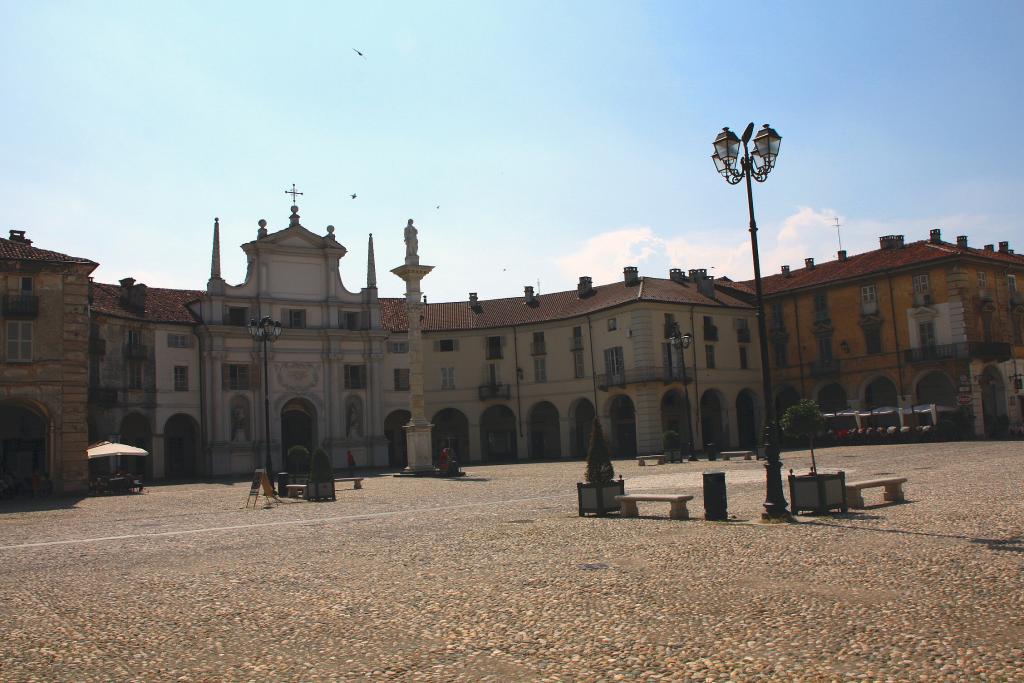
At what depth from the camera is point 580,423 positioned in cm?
6028

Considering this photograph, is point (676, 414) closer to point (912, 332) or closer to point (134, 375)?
point (912, 332)

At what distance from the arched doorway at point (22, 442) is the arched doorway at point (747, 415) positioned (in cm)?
4102

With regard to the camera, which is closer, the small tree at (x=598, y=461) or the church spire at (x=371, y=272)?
the small tree at (x=598, y=461)

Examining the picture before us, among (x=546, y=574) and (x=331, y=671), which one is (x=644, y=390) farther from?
(x=331, y=671)

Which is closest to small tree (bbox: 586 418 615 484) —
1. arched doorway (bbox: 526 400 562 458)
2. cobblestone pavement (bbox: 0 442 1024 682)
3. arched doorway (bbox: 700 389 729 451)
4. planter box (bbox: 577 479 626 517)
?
planter box (bbox: 577 479 626 517)

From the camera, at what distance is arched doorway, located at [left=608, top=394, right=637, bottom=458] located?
56.8 m

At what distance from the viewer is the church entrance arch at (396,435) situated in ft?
201

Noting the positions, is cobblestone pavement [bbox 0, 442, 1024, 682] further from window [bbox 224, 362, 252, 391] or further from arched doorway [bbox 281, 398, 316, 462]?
arched doorway [bbox 281, 398, 316, 462]

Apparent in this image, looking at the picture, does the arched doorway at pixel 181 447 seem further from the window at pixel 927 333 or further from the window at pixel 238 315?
the window at pixel 927 333

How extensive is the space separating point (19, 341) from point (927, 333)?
45.2m

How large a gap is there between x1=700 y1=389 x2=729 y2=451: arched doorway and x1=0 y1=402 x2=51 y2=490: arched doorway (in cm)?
3786

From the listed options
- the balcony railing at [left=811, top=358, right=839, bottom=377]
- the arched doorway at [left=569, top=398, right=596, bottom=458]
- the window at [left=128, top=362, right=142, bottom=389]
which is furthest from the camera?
the arched doorway at [left=569, top=398, right=596, bottom=458]

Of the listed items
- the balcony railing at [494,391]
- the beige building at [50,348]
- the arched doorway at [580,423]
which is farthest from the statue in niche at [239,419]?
the arched doorway at [580,423]

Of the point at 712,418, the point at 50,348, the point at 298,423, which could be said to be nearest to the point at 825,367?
the point at 712,418
